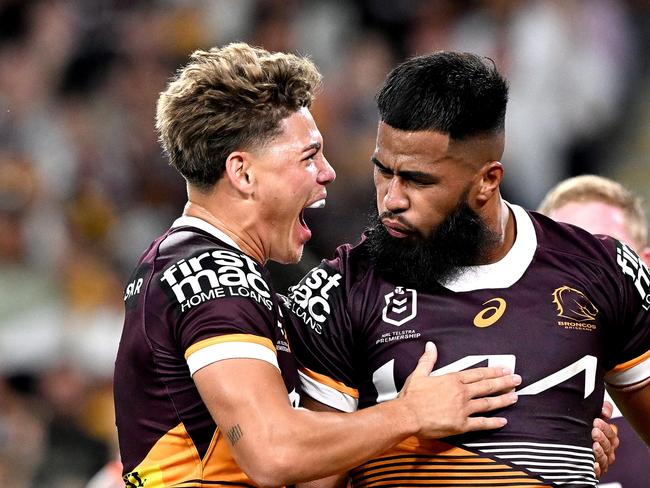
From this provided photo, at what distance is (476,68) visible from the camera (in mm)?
3596

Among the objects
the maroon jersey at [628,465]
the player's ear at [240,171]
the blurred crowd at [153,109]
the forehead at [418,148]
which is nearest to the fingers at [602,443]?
the maroon jersey at [628,465]

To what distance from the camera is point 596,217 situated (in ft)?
16.2

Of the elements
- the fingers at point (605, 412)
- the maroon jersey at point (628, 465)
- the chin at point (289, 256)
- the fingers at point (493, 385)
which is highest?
the chin at point (289, 256)

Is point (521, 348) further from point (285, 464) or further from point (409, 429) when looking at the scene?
point (285, 464)

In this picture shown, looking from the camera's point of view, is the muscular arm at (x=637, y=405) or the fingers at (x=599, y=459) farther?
the muscular arm at (x=637, y=405)

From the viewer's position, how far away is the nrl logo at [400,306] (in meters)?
3.55

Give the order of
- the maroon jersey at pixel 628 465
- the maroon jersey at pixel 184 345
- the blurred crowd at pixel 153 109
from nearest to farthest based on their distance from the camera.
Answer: the maroon jersey at pixel 184 345 → the maroon jersey at pixel 628 465 → the blurred crowd at pixel 153 109

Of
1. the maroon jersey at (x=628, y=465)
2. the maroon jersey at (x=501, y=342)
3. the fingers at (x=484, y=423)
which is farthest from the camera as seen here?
the maroon jersey at (x=628, y=465)

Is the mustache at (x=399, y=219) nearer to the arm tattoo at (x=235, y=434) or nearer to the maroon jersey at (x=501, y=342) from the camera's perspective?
the maroon jersey at (x=501, y=342)

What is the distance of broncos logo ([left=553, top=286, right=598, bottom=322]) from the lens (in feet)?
11.7

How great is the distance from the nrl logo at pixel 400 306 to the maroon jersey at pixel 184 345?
0.34 m

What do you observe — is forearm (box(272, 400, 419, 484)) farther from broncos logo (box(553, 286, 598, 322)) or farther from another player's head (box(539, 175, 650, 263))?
another player's head (box(539, 175, 650, 263))

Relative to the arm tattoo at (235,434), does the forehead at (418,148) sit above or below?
above

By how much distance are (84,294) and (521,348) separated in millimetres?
5861
